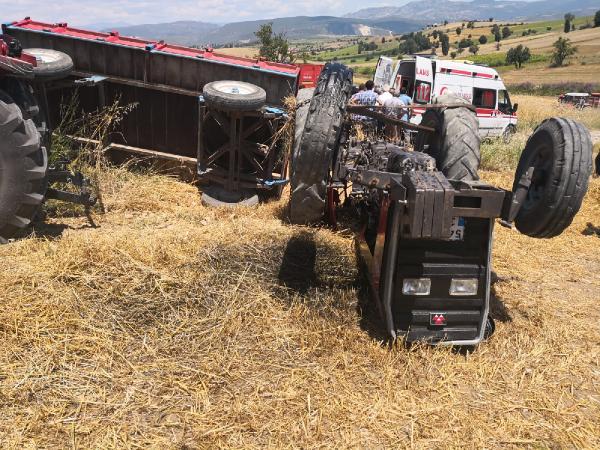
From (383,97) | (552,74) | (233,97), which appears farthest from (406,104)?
(552,74)

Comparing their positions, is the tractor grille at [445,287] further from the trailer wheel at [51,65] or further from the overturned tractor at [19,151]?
the trailer wheel at [51,65]

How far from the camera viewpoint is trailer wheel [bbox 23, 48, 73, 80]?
607 cm

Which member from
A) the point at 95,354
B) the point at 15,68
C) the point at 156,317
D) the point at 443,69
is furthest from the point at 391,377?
the point at 443,69

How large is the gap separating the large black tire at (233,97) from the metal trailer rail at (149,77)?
2.15 ft

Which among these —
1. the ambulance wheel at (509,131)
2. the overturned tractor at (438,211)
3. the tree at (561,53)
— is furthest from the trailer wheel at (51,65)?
the tree at (561,53)

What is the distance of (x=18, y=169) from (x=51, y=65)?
2.47 metres

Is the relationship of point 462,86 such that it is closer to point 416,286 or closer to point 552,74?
point 416,286

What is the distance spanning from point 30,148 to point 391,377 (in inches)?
143

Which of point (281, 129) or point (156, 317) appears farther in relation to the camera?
point (281, 129)

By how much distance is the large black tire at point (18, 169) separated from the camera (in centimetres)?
434

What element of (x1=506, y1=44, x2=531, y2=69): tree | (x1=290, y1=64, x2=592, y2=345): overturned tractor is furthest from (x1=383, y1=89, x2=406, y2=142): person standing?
(x1=506, y1=44, x2=531, y2=69): tree

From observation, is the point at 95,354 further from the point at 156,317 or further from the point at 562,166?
the point at 562,166

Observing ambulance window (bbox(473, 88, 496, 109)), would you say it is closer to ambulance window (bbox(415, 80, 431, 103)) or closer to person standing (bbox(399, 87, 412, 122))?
ambulance window (bbox(415, 80, 431, 103))

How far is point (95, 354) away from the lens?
11.1ft
